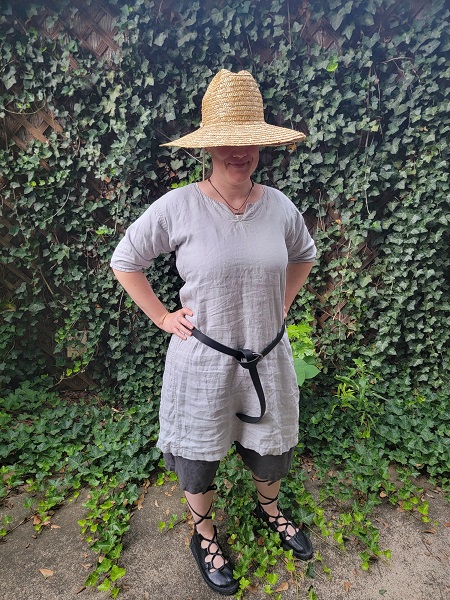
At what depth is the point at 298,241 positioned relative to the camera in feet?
5.56

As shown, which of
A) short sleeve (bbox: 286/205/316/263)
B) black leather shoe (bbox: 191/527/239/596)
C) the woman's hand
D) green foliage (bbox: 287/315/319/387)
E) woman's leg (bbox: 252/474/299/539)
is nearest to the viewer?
Result: the woman's hand

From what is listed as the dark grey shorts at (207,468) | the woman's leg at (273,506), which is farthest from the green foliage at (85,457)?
the woman's leg at (273,506)

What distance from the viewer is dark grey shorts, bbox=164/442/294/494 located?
1.64 metres

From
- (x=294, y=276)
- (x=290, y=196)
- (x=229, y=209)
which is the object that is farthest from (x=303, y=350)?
(x=229, y=209)

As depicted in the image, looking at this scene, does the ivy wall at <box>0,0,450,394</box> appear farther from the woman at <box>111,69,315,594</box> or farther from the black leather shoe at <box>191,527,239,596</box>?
the black leather shoe at <box>191,527,239,596</box>

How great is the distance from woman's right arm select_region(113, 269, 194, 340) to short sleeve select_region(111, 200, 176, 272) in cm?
4

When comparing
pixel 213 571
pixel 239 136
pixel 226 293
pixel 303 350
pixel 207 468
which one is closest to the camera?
pixel 239 136

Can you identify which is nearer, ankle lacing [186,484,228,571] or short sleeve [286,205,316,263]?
short sleeve [286,205,316,263]

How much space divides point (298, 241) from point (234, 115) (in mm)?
592

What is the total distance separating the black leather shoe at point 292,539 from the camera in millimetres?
1936

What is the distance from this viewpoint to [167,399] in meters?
1.61

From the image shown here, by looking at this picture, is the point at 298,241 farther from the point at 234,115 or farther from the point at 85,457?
the point at 85,457

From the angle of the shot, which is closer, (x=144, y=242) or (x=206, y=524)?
(x=144, y=242)

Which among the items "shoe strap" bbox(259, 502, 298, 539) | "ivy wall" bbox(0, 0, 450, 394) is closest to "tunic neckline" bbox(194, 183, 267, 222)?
"ivy wall" bbox(0, 0, 450, 394)
